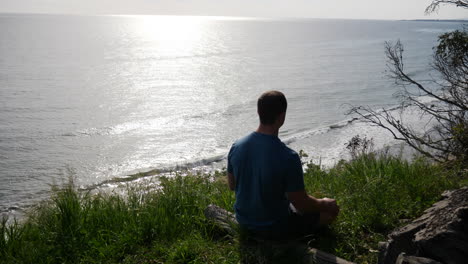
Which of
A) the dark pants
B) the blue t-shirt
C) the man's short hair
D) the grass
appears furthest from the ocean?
the man's short hair

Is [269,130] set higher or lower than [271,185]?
higher

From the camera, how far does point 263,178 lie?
167 inches

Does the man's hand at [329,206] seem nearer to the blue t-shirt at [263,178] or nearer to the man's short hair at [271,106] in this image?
the blue t-shirt at [263,178]

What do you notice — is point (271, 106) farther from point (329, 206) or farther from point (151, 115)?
point (151, 115)

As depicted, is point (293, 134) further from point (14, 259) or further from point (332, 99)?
point (14, 259)

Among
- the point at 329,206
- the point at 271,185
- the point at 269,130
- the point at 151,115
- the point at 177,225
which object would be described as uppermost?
the point at 269,130

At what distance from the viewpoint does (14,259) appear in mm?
4652

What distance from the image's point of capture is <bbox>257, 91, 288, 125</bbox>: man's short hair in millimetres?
4031

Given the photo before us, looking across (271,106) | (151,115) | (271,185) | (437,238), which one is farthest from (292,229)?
(151,115)

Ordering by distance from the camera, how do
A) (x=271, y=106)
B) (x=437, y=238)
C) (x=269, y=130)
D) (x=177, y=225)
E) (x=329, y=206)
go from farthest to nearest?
(x=177, y=225)
(x=329, y=206)
(x=269, y=130)
(x=271, y=106)
(x=437, y=238)

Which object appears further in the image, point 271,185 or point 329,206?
point 329,206

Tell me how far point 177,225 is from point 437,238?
3053 mm

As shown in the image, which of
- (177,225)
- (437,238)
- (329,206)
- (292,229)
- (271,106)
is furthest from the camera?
(177,225)

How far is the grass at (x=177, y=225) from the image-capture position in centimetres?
466
